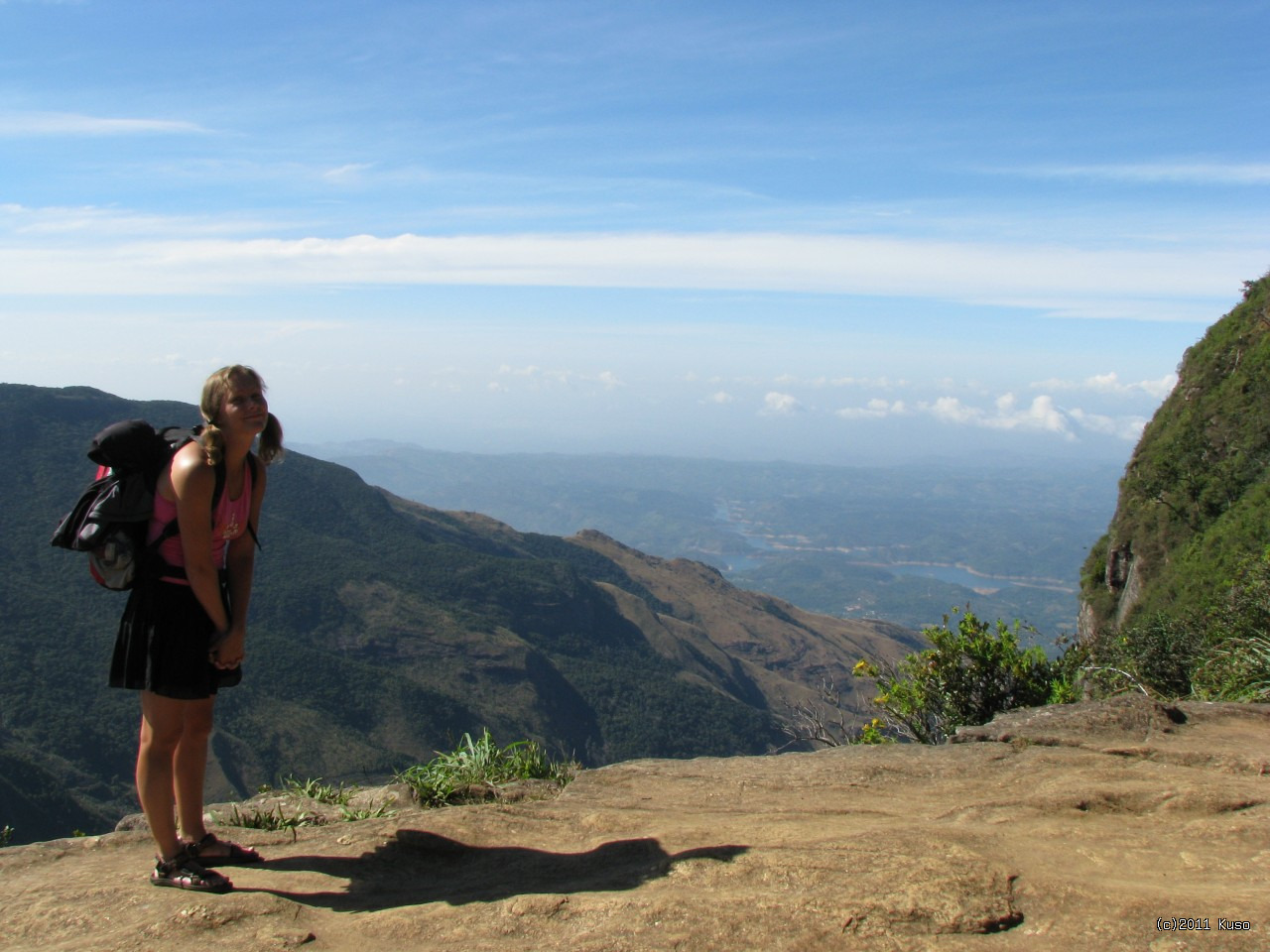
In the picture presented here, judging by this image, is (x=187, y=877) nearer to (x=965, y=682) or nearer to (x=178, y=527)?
(x=178, y=527)

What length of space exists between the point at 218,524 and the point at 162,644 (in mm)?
589

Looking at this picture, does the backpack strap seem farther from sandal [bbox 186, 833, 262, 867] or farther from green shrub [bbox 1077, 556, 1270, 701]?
green shrub [bbox 1077, 556, 1270, 701]

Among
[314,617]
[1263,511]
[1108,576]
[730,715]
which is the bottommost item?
[730,715]

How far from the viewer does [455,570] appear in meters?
104

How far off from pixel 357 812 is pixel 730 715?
83.2 metres

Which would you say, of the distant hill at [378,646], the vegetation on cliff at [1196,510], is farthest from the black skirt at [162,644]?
the distant hill at [378,646]

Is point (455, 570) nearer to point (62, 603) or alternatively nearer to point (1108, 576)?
point (62, 603)

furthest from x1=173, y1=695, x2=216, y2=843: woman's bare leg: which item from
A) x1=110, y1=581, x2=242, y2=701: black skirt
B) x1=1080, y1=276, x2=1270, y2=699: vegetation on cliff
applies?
x1=1080, y1=276, x2=1270, y2=699: vegetation on cliff

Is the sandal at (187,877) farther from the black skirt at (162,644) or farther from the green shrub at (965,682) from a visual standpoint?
the green shrub at (965,682)

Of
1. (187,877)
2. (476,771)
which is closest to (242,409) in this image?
(187,877)

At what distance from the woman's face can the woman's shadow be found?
6.80 feet

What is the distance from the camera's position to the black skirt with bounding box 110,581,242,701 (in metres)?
4.19

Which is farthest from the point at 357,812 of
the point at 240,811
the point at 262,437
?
the point at 262,437

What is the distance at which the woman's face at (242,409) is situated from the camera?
425cm
